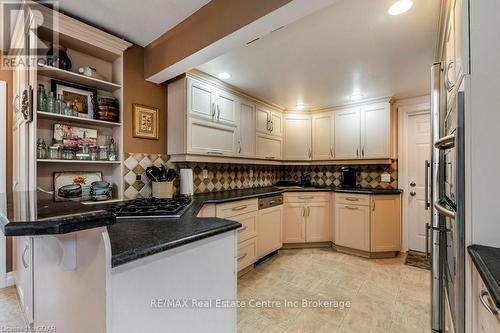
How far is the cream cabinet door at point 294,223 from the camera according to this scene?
3461 mm

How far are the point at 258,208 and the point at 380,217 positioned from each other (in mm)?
1688

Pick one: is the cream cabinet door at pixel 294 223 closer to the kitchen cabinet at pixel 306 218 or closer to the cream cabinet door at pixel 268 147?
the kitchen cabinet at pixel 306 218

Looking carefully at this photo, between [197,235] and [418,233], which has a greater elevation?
[197,235]

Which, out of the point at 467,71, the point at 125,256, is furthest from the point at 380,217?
the point at 125,256

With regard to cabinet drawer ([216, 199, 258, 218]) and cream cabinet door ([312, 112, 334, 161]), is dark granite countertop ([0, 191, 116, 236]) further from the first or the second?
cream cabinet door ([312, 112, 334, 161])

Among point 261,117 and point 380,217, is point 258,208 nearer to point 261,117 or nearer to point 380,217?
point 261,117

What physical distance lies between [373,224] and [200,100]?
2696 millimetres

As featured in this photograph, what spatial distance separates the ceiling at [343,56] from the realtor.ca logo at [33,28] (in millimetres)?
1184

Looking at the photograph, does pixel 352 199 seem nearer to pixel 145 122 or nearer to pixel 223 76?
pixel 223 76

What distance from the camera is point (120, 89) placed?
204 centimetres

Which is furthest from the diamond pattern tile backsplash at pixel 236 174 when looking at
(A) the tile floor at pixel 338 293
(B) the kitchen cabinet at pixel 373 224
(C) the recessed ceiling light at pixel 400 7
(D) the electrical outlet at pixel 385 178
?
(C) the recessed ceiling light at pixel 400 7

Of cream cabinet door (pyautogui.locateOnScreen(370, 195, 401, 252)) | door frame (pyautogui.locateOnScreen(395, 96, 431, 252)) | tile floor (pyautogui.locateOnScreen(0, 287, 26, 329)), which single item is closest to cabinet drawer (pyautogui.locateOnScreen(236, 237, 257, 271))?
cream cabinet door (pyautogui.locateOnScreen(370, 195, 401, 252))

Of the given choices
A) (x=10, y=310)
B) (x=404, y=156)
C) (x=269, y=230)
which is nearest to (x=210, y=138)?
(x=269, y=230)

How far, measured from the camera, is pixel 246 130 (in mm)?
3127
